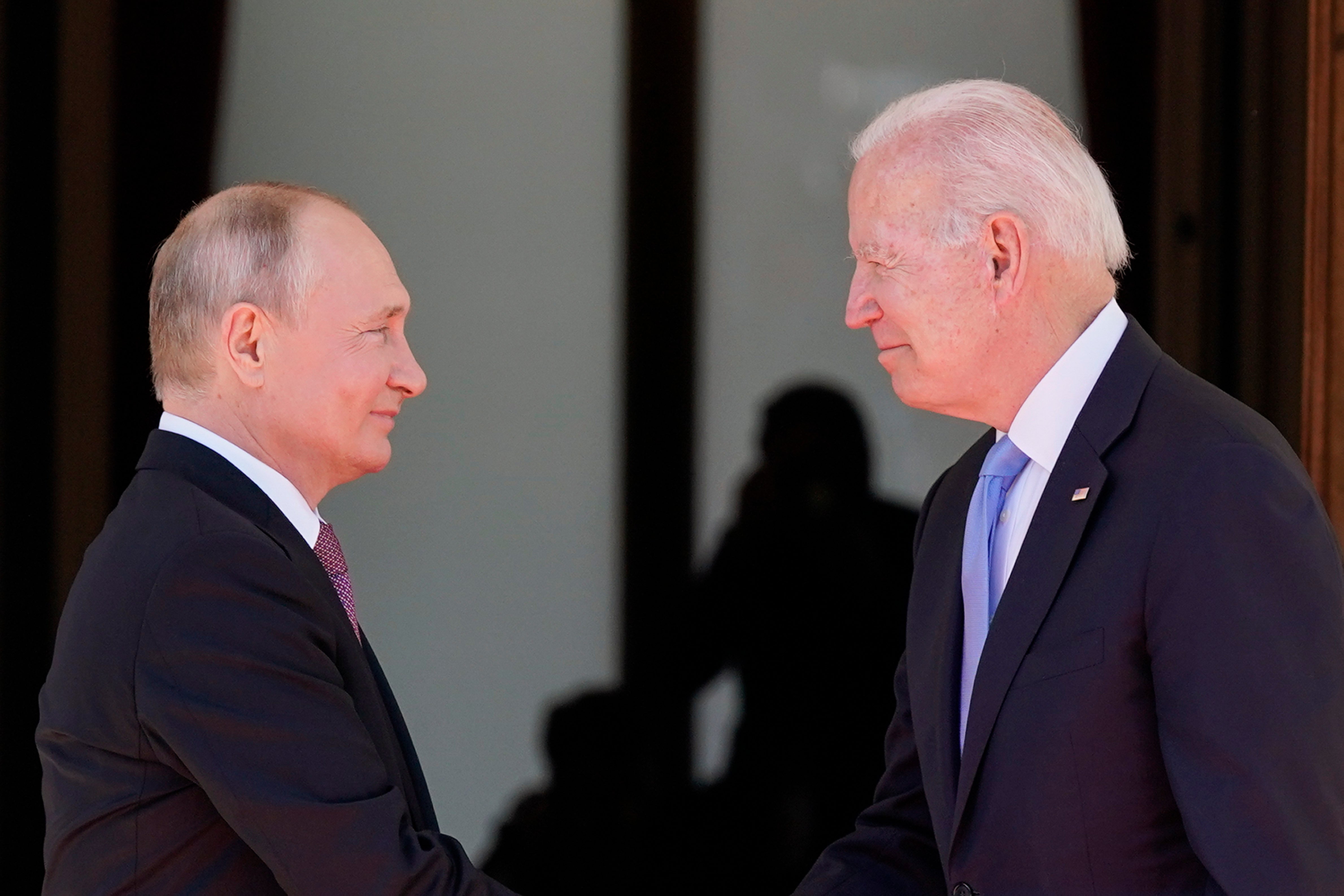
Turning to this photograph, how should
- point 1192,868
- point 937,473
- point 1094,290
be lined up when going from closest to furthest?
point 1192,868, point 1094,290, point 937,473

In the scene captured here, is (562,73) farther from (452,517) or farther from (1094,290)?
(1094,290)

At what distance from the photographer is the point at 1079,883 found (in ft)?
5.19

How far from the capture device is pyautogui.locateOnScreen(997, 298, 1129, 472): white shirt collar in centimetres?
174

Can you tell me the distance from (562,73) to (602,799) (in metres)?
1.52

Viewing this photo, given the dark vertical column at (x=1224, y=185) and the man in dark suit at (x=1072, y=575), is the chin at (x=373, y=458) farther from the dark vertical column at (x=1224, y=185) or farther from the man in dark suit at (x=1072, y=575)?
the dark vertical column at (x=1224, y=185)

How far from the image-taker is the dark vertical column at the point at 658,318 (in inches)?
114

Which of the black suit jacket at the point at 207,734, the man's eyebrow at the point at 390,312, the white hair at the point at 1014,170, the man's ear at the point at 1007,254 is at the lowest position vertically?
the black suit jacket at the point at 207,734

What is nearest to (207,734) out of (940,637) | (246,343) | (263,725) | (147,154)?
(263,725)

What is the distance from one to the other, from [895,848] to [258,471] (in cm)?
108

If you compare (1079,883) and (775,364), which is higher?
(775,364)

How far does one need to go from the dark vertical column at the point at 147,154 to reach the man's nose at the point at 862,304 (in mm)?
1318

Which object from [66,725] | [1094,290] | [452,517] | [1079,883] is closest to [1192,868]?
[1079,883]

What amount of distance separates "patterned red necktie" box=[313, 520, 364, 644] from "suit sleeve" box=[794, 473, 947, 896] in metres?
0.79

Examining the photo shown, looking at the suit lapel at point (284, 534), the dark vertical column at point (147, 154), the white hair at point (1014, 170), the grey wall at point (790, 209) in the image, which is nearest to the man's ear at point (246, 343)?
the suit lapel at point (284, 534)
